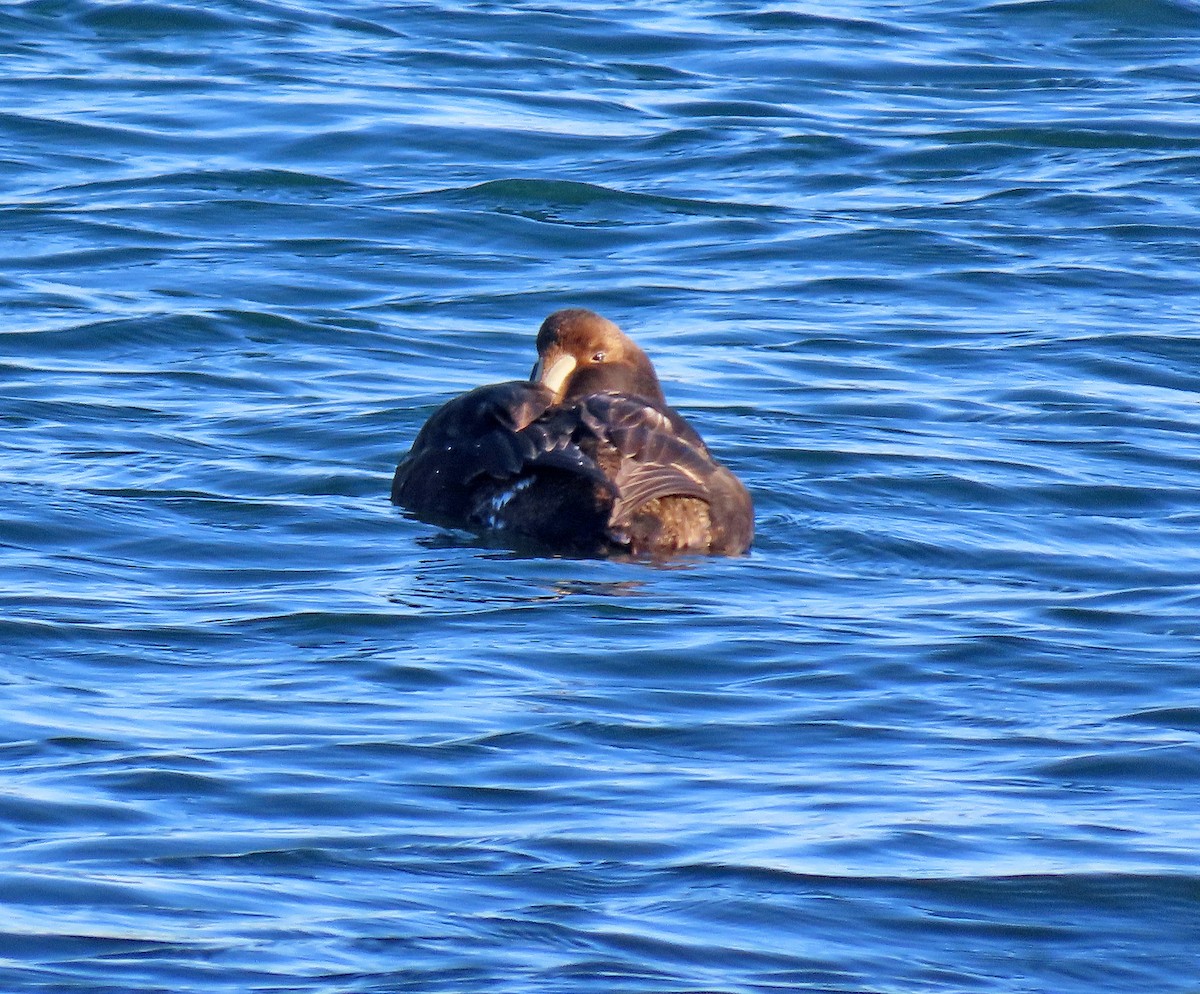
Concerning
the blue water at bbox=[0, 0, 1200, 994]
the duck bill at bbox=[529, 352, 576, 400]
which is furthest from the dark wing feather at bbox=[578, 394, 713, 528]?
the duck bill at bbox=[529, 352, 576, 400]

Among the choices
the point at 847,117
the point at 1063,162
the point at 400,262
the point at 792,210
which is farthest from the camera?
the point at 847,117

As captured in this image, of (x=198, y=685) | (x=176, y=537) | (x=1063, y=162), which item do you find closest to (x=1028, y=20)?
(x=1063, y=162)

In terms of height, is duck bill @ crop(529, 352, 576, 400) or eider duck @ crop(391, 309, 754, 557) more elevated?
duck bill @ crop(529, 352, 576, 400)

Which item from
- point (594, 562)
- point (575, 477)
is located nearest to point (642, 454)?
point (575, 477)

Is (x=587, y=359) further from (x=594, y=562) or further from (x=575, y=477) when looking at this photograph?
(x=594, y=562)

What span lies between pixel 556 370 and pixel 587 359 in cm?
15

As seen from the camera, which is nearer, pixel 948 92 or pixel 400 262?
pixel 400 262

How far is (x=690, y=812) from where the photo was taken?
5.28 meters

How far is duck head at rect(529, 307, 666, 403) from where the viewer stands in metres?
9.09

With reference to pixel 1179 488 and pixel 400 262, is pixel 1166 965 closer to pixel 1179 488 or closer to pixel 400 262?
pixel 1179 488

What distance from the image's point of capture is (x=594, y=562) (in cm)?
793

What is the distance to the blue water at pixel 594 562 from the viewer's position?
4730 millimetres

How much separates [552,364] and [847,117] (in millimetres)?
8238

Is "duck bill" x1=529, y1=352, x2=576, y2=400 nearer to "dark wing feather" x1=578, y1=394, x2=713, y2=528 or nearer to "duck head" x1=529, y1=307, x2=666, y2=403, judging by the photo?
"duck head" x1=529, y1=307, x2=666, y2=403
